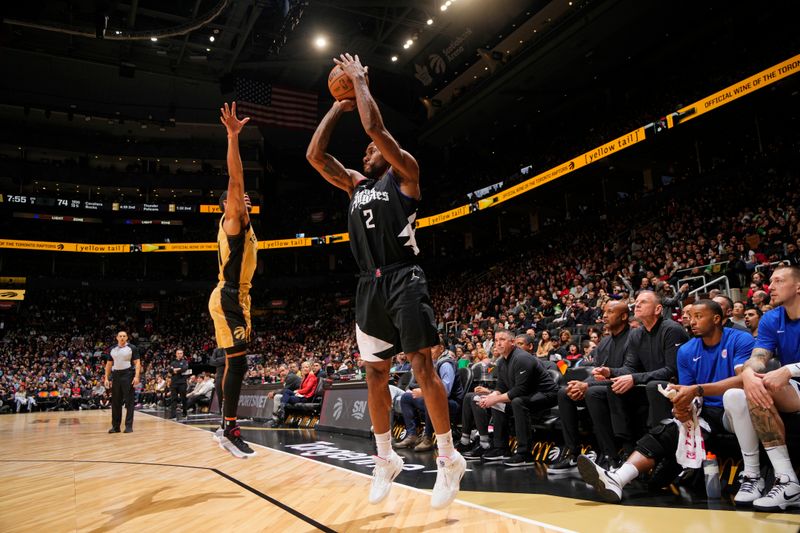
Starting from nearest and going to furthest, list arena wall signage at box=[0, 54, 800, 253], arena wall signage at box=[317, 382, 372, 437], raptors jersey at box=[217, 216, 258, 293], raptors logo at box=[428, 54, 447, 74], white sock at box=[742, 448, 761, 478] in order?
white sock at box=[742, 448, 761, 478], raptors jersey at box=[217, 216, 258, 293], arena wall signage at box=[317, 382, 372, 437], arena wall signage at box=[0, 54, 800, 253], raptors logo at box=[428, 54, 447, 74]

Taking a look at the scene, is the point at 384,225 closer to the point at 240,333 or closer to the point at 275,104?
the point at 240,333

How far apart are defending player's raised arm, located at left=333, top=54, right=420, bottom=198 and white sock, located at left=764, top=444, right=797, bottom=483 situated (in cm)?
250

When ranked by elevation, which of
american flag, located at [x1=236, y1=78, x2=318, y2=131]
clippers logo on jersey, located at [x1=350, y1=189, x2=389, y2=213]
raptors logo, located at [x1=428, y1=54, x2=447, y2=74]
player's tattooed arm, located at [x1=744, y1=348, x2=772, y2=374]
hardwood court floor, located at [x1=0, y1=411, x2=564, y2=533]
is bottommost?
hardwood court floor, located at [x1=0, y1=411, x2=564, y2=533]

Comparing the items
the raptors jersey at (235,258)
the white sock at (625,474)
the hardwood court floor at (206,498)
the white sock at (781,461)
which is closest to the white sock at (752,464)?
the white sock at (781,461)

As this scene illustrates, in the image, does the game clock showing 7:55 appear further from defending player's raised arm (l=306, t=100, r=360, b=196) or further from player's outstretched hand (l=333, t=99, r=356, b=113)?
player's outstretched hand (l=333, t=99, r=356, b=113)

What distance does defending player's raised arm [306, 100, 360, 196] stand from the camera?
10.6 feet

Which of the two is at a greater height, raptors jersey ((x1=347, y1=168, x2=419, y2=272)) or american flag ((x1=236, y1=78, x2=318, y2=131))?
american flag ((x1=236, y1=78, x2=318, y2=131))

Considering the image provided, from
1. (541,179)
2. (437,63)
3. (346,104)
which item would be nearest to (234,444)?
(346,104)

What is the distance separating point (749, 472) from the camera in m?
3.09

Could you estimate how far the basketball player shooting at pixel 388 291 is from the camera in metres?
2.91

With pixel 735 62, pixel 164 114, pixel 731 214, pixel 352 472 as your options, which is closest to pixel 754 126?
pixel 735 62

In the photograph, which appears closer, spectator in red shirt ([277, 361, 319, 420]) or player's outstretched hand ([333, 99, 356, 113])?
player's outstretched hand ([333, 99, 356, 113])

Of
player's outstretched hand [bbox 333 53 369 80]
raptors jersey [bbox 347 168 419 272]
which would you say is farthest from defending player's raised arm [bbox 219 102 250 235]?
raptors jersey [bbox 347 168 419 272]

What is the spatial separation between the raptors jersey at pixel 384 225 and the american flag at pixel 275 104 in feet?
77.4
